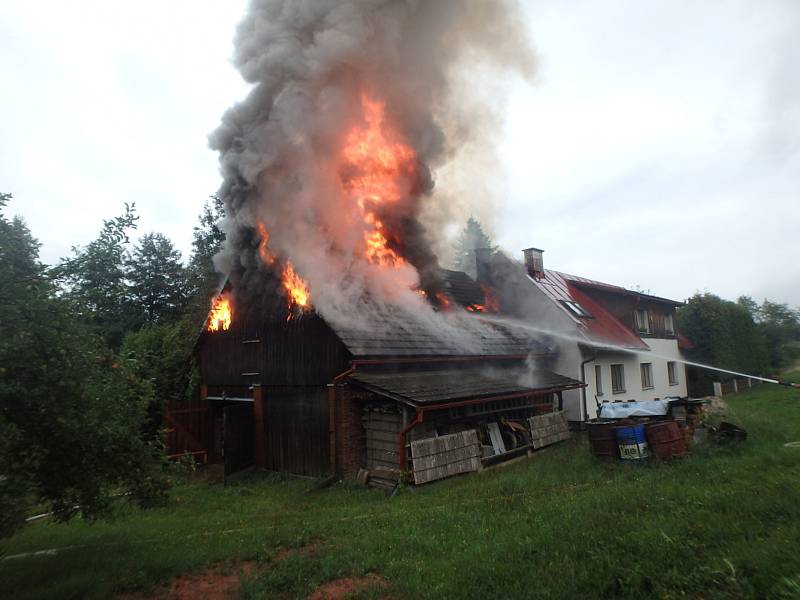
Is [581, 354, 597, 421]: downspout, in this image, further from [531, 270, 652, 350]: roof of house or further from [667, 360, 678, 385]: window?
[667, 360, 678, 385]: window

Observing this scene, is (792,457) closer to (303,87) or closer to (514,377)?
(514,377)

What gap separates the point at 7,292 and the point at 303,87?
11203mm

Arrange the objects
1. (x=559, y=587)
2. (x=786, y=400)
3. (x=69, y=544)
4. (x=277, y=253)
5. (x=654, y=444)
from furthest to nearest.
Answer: (x=786, y=400), (x=277, y=253), (x=654, y=444), (x=69, y=544), (x=559, y=587)

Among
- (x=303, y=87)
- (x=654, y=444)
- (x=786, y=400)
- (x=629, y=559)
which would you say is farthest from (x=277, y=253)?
(x=786, y=400)

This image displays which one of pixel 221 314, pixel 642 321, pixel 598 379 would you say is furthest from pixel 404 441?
pixel 642 321

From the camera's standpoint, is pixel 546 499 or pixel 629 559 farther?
pixel 546 499

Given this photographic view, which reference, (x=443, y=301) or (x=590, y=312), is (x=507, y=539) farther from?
(x=590, y=312)

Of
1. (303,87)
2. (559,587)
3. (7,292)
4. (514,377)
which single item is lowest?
(559,587)

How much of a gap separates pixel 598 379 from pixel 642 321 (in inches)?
248

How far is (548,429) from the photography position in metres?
14.4

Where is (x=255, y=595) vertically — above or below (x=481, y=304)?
below

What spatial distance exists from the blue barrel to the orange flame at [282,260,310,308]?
829 centimetres

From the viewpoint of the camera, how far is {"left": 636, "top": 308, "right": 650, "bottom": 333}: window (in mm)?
22528

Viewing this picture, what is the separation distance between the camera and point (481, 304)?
20172 millimetres
